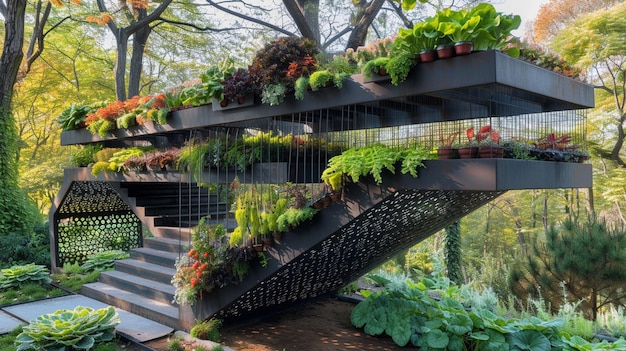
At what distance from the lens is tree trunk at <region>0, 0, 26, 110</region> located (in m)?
12.0

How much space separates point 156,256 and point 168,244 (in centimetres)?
30

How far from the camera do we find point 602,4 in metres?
16.5

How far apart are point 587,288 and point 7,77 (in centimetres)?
1413

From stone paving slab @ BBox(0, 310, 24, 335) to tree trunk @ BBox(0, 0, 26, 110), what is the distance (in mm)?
7141

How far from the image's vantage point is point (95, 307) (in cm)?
769

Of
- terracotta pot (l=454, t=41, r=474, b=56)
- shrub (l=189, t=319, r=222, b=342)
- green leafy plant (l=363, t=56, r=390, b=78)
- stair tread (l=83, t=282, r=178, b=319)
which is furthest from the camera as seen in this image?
stair tread (l=83, t=282, r=178, b=319)

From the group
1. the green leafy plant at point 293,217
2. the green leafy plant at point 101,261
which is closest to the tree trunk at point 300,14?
the green leafy plant at point 101,261

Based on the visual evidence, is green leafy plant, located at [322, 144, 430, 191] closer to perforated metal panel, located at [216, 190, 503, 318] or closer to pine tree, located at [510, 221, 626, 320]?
perforated metal panel, located at [216, 190, 503, 318]

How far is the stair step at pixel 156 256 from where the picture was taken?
7.98 m

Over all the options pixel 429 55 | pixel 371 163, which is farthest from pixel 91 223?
pixel 429 55

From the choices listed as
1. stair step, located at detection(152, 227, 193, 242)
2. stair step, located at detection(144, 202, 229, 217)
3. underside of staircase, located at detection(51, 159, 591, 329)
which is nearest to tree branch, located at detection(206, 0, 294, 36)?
stair step, located at detection(144, 202, 229, 217)

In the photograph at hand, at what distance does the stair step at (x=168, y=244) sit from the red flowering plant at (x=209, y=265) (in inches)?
62.4

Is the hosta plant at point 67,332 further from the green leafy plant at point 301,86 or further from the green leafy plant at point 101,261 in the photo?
the green leafy plant at point 101,261

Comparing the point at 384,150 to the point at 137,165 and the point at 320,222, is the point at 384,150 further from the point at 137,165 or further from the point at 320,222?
the point at 137,165
